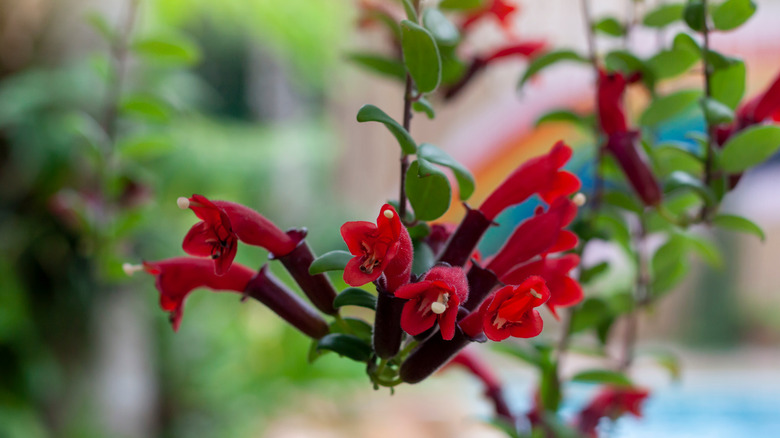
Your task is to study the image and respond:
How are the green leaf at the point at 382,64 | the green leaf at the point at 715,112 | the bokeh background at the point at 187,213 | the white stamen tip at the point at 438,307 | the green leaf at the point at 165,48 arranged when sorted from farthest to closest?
the bokeh background at the point at 187,213
the green leaf at the point at 165,48
the green leaf at the point at 382,64
the green leaf at the point at 715,112
the white stamen tip at the point at 438,307

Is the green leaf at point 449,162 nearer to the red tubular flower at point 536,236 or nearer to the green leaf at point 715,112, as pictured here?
the red tubular flower at point 536,236

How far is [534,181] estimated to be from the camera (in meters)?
0.30

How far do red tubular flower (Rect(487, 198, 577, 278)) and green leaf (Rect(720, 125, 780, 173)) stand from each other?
0.13 metres

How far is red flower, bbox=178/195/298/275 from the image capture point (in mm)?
264

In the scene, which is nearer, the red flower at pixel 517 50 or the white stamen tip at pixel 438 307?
the white stamen tip at pixel 438 307

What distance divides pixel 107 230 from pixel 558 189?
0.41 metres

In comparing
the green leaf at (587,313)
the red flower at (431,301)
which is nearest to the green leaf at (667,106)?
the green leaf at (587,313)

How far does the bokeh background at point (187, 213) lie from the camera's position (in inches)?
28.7

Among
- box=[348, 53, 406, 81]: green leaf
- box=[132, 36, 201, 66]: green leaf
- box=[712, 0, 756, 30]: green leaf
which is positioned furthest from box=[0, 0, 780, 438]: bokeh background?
box=[712, 0, 756, 30]: green leaf

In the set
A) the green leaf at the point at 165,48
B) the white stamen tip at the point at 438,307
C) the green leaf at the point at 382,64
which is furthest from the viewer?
the green leaf at the point at 165,48

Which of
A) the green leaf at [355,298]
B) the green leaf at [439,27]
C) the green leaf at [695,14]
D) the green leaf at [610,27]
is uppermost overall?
the green leaf at [695,14]

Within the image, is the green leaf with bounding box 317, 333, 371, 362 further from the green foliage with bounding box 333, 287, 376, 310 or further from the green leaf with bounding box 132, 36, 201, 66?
the green leaf with bounding box 132, 36, 201, 66

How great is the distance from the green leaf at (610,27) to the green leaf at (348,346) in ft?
0.92

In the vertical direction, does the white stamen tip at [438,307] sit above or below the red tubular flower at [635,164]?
below
